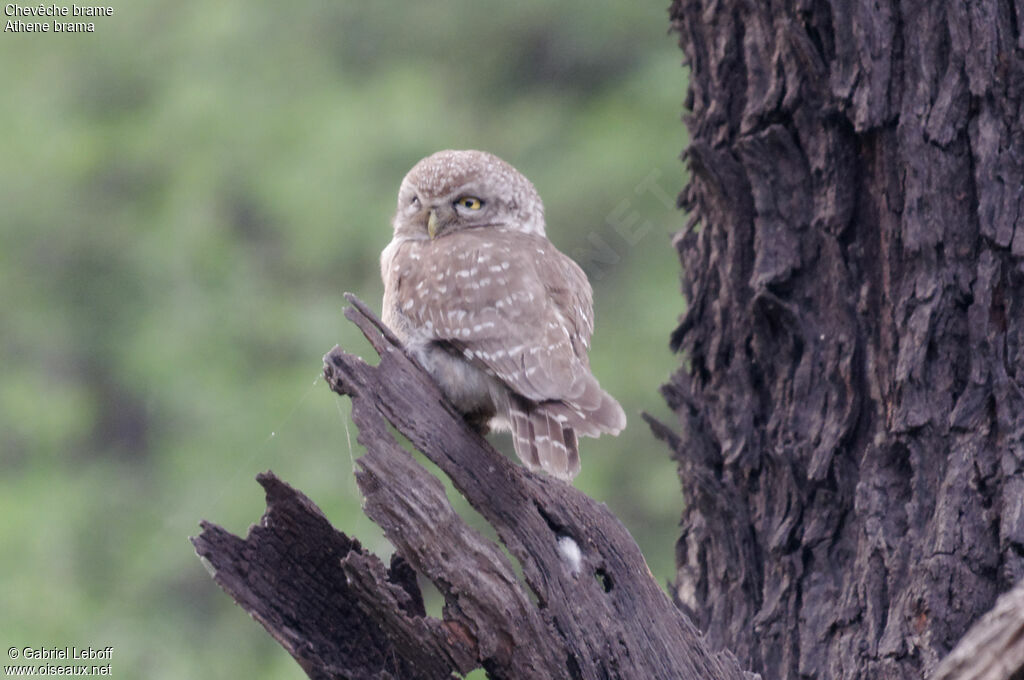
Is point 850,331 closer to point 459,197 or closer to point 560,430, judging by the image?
point 560,430

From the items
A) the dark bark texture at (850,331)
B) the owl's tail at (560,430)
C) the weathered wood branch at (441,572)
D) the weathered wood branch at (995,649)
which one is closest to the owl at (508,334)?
the owl's tail at (560,430)

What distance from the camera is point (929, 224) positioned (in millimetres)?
2928

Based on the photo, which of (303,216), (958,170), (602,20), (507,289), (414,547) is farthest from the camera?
(602,20)

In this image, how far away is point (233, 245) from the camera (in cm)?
875

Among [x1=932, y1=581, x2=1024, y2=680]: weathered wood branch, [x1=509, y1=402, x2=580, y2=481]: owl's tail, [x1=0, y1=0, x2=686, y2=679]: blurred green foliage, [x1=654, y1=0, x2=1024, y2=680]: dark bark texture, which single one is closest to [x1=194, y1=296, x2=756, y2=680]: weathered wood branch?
[x1=509, y1=402, x2=580, y2=481]: owl's tail

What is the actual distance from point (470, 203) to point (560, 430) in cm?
135

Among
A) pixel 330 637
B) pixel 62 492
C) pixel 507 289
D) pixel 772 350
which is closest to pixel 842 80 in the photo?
pixel 772 350

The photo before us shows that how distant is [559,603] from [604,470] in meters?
5.53

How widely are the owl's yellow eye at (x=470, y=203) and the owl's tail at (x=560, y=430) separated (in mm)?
1240

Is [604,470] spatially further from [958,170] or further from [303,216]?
[958,170]

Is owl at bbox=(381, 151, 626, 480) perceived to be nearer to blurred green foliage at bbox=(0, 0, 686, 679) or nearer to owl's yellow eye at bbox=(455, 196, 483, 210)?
owl's yellow eye at bbox=(455, 196, 483, 210)

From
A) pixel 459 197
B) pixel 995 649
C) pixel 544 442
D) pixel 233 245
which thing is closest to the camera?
pixel 995 649

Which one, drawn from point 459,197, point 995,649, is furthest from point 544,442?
point 459,197

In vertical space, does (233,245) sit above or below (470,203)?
above
